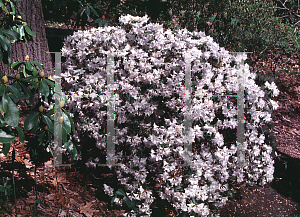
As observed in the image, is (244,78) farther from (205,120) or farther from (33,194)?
(33,194)

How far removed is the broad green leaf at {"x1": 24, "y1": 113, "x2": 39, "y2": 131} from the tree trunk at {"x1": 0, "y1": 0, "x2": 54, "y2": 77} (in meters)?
1.91

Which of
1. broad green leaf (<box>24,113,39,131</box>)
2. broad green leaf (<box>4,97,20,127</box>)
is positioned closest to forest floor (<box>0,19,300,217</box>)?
broad green leaf (<box>24,113,39,131</box>)

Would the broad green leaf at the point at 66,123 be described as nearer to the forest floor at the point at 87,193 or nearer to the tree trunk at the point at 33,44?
the forest floor at the point at 87,193

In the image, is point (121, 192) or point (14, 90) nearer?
point (14, 90)

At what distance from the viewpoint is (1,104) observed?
1.70 m

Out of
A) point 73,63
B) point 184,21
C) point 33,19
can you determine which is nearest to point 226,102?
point 73,63

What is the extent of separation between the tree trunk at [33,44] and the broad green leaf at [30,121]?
1.91 meters

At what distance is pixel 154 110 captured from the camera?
10.1ft

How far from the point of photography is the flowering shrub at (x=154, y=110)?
9.77ft

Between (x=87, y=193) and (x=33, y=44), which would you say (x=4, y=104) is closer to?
(x=87, y=193)

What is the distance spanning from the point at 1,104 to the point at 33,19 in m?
2.38

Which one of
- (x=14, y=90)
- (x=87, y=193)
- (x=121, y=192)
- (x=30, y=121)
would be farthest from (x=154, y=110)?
(x=14, y=90)

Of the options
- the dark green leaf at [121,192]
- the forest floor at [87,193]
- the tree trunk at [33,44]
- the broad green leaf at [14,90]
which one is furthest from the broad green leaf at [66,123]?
the tree trunk at [33,44]

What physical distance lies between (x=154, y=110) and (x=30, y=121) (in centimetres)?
142
